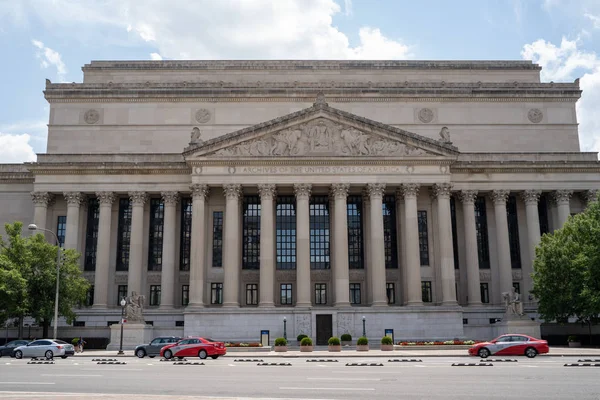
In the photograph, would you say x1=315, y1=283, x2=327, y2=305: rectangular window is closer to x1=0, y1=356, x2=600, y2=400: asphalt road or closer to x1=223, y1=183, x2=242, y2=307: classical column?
x1=223, y1=183, x2=242, y2=307: classical column

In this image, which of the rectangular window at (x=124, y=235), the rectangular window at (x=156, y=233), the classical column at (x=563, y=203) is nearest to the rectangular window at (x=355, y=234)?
the rectangular window at (x=156, y=233)

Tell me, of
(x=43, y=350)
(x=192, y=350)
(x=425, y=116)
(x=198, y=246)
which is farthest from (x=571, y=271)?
(x=43, y=350)

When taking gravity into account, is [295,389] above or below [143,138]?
below

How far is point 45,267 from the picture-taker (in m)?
52.1

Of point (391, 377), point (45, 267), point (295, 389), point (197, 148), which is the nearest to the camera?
point (295, 389)

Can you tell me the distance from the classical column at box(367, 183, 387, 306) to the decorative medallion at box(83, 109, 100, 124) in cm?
3514

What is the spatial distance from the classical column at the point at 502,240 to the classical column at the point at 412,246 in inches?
359

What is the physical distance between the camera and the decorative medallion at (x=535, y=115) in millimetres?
71625

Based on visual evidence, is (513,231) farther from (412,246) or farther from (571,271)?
(412,246)

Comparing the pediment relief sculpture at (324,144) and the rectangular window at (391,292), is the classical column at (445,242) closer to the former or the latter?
the pediment relief sculpture at (324,144)

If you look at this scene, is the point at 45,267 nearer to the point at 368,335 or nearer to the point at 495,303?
the point at 368,335

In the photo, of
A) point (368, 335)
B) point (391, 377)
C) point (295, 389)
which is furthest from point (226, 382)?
point (368, 335)

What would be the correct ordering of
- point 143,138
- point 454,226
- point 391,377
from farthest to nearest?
point 143,138
point 454,226
point 391,377

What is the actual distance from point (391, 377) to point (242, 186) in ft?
123
